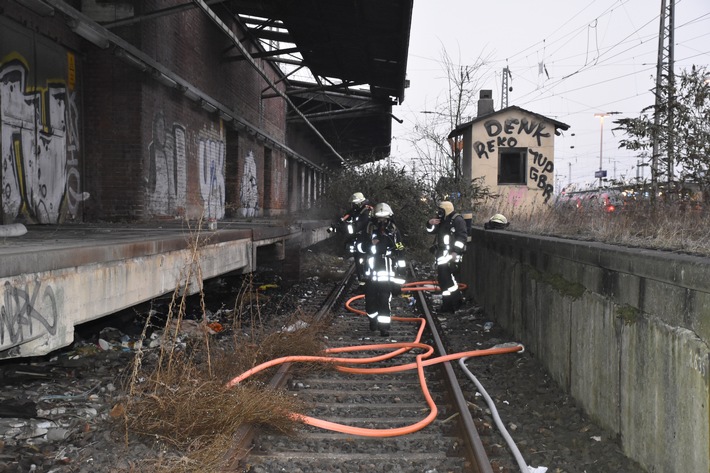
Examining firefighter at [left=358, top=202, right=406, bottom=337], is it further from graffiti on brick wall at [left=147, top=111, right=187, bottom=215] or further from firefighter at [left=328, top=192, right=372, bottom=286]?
graffiti on brick wall at [left=147, top=111, right=187, bottom=215]

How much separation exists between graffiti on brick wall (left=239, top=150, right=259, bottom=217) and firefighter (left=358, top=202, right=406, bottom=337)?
10.1 m

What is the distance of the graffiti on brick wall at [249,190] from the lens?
733 inches

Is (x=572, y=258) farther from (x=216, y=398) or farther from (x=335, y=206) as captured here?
(x=335, y=206)

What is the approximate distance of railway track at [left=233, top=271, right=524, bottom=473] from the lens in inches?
164

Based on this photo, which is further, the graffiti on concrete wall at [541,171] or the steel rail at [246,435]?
the graffiti on concrete wall at [541,171]

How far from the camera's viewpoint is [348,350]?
7.22 metres

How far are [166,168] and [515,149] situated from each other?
54.2 feet

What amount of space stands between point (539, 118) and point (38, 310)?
24.1 meters

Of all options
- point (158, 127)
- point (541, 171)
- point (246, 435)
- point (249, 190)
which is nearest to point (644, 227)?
point (246, 435)

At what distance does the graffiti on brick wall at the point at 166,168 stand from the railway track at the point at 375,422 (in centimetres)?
585

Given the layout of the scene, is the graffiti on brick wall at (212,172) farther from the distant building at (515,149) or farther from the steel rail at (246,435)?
the distant building at (515,149)

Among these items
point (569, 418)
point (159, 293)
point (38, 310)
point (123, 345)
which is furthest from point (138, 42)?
point (569, 418)

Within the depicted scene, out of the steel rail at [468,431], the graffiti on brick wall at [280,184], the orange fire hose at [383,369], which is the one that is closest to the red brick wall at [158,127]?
the orange fire hose at [383,369]

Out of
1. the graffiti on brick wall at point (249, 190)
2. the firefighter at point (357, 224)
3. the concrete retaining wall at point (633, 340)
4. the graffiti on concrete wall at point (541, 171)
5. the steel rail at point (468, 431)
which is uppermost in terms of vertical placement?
the graffiti on concrete wall at point (541, 171)
